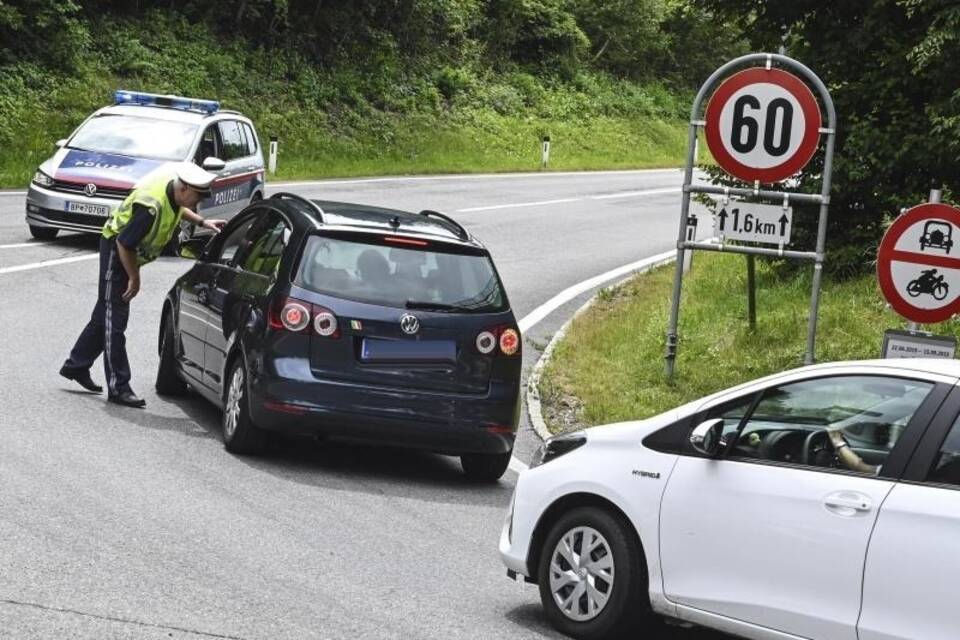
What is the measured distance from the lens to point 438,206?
93.6 ft

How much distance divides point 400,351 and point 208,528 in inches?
84.7

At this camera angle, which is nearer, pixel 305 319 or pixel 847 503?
pixel 847 503

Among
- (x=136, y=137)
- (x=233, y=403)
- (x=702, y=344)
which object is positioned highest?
(x=136, y=137)

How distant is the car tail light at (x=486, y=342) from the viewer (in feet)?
34.2

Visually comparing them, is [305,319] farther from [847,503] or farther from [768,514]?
[847,503]

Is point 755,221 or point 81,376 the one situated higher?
point 755,221

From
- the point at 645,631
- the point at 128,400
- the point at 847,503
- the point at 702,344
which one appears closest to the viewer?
the point at 847,503

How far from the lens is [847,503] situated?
20.5ft

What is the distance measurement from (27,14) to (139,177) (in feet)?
41.9

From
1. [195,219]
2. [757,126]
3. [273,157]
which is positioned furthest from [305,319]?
[273,157]

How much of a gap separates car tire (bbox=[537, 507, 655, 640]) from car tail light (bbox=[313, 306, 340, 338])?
3.03 m

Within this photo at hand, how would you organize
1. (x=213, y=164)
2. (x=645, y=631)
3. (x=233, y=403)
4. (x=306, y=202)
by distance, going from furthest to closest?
(x=213, y=164)
(x=306, y=202)
(x=233, y=403)
(x=645, y=631)

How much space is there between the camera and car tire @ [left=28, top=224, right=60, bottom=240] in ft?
67.3

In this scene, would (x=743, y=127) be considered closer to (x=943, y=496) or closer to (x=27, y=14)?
(x=943, y=496)
